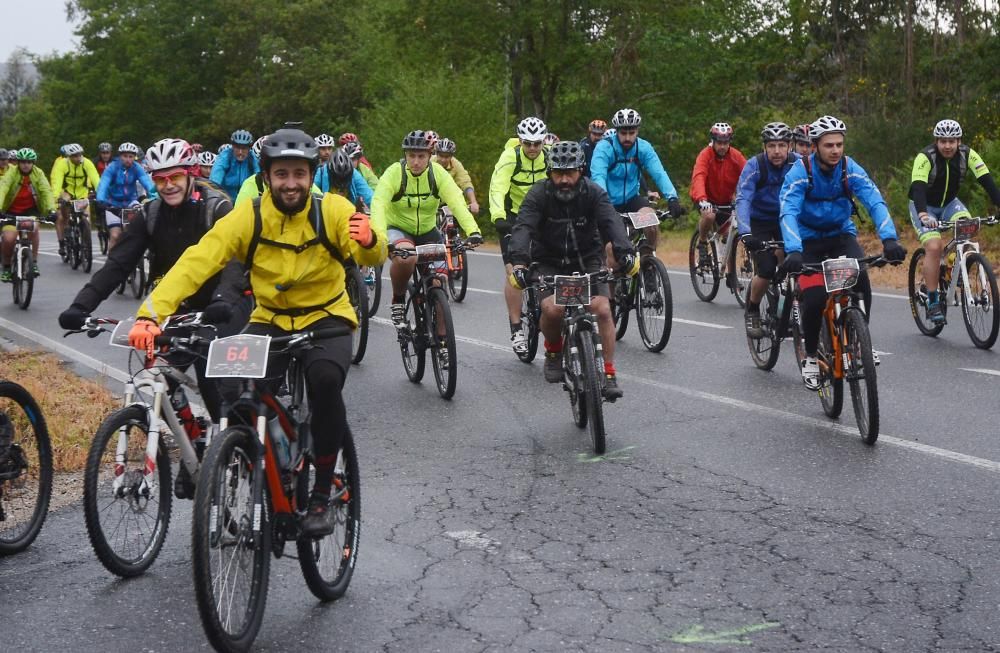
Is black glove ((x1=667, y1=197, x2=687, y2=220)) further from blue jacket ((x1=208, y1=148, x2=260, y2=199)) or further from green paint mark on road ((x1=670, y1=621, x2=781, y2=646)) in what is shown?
green paint mark on road ((x1=670, y1=621, x2=781, y2=646))

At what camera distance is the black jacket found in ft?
29.8

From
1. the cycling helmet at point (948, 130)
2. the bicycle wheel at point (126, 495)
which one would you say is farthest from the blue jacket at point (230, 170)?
the bicycle wheel at point (126, 495)

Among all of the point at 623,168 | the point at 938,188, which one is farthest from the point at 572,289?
the point at 938,188

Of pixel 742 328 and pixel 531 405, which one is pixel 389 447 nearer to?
pixel 531 405

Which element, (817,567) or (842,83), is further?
(842,83)

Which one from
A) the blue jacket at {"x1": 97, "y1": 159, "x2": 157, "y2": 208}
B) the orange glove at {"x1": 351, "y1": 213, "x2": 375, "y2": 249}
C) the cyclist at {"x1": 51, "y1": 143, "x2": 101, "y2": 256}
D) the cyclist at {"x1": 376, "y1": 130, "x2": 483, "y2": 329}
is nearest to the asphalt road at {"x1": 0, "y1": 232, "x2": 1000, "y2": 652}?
the orange glove at {"x1": 351, "y1": 213, "x2": 375, "y2": 249}

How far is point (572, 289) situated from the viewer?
8.48 meters

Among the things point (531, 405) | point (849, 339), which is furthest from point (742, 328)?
point (849, 339)

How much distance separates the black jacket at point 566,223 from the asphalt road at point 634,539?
1.10 m

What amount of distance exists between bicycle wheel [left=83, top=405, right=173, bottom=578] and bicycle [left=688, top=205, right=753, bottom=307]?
9937 millimetres

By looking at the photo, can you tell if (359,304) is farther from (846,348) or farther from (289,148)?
(289,148)

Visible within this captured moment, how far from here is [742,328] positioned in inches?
525

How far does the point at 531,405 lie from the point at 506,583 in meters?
4.12

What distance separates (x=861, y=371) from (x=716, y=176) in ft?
23.9
